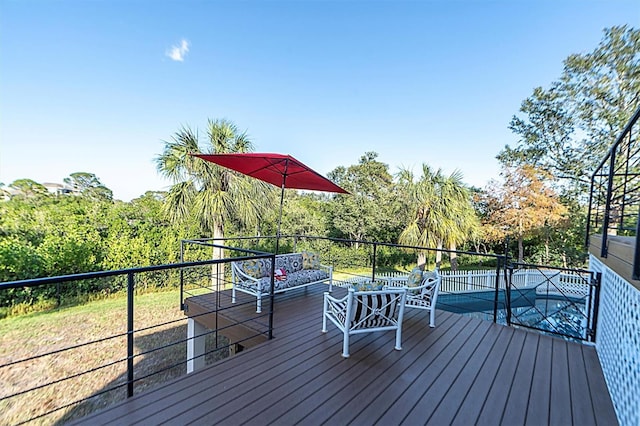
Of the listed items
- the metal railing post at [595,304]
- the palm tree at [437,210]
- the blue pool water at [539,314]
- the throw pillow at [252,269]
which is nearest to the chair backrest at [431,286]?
the metal railing post at [595,304]

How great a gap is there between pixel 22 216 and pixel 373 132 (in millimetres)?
14525

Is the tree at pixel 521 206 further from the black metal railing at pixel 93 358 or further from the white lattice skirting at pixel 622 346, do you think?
the black metal railing at pixel 93 358

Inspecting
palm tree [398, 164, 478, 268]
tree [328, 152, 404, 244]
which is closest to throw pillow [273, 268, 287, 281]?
palm tree [398, 164, 478, 268]

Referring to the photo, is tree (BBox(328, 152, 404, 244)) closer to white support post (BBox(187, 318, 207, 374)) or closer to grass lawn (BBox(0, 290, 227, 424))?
grass lawn (BBox(0, 290, 227, 424))

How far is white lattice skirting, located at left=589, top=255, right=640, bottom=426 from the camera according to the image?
1744mm

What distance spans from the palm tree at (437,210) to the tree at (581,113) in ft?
13.2

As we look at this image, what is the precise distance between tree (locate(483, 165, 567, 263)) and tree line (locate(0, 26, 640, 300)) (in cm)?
5

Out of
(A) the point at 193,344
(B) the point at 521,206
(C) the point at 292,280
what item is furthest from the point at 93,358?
(B) the point at 521,206

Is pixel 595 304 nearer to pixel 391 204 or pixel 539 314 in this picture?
pixel 539 314

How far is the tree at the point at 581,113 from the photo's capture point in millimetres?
10031

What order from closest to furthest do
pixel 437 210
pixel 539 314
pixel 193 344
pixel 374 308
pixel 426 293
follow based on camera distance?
pixel 374 308 → pixel 426 293 → pixel 193 344 → pixel 539 314 → pixel 437 210

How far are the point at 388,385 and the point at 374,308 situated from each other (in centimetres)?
73

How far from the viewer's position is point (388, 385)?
2223 mm

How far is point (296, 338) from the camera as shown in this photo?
303 cm
